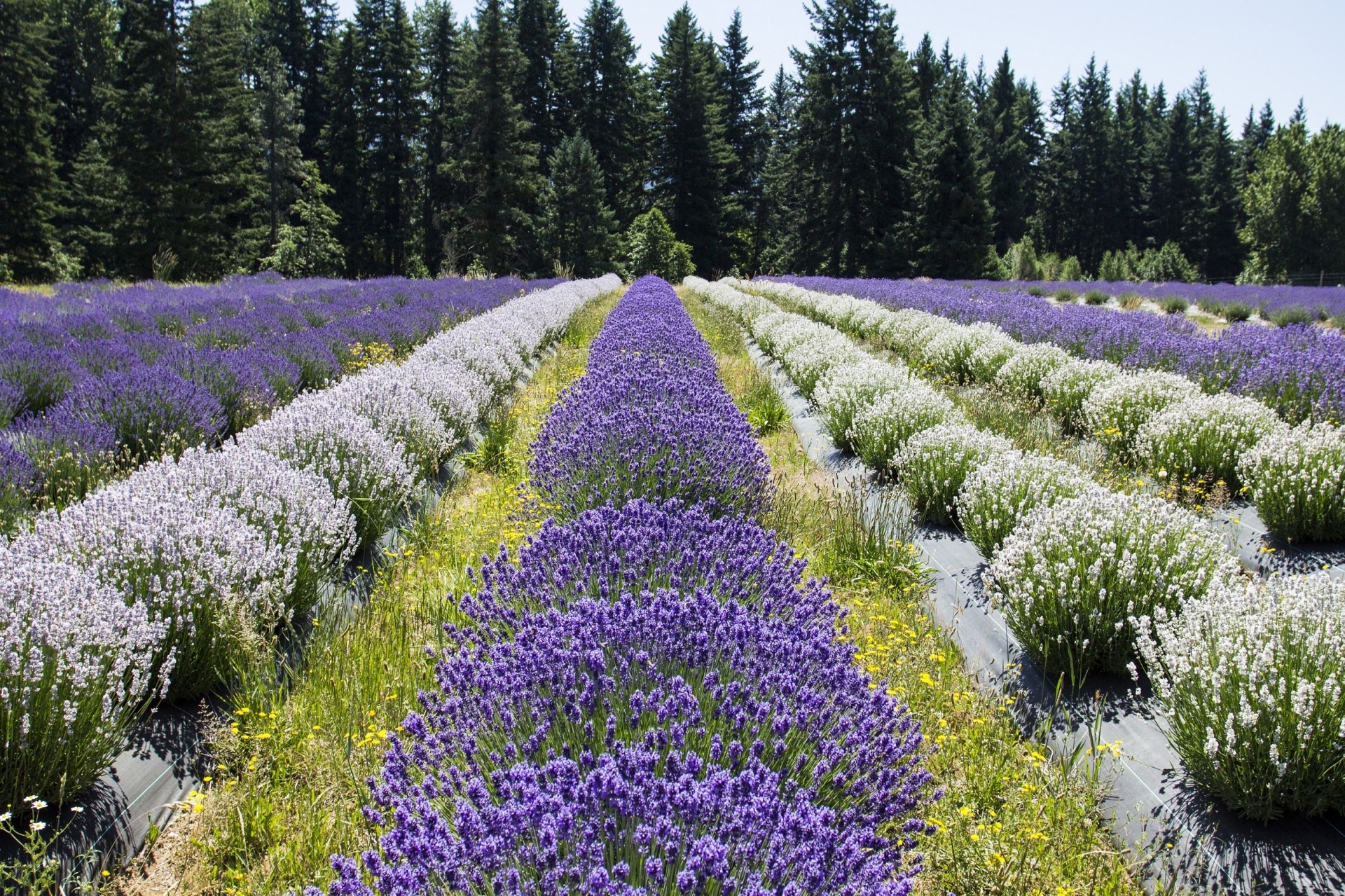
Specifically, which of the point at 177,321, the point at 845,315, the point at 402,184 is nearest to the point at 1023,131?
the point at 402,184

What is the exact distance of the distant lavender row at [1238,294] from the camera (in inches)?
708

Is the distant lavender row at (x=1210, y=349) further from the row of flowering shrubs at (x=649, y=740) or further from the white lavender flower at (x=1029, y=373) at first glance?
the row of flowering shrubs at (x=649, y=740)

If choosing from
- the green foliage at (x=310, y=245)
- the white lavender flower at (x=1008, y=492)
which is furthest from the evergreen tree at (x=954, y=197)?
the white lavender flower at (x=1008, y=492)

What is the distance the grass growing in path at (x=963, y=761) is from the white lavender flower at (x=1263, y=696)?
383mm

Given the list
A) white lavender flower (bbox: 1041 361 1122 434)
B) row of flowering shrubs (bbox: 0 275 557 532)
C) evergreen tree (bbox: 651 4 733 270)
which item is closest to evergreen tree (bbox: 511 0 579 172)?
evergreen tree (bbox: 651 4 733 270)

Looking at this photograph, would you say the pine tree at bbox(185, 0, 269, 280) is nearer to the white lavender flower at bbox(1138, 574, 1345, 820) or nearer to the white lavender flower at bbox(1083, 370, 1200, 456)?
the white lavender flower at bbox(1083, 370, 1200, 456)

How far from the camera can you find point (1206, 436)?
16.5 feet

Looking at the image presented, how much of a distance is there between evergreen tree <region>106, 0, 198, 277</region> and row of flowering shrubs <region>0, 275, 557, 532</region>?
68.4ft

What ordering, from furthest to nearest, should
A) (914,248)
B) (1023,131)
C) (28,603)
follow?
1. (1023,131)
2. (914,248)
3. (28,603)

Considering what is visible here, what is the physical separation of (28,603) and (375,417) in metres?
3.13

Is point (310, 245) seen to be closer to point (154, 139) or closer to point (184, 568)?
point (154, 139)

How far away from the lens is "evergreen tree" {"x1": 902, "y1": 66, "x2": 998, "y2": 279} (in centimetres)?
3800

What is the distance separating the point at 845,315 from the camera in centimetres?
1528

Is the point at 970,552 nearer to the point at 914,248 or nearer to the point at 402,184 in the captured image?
the point at 914,248
